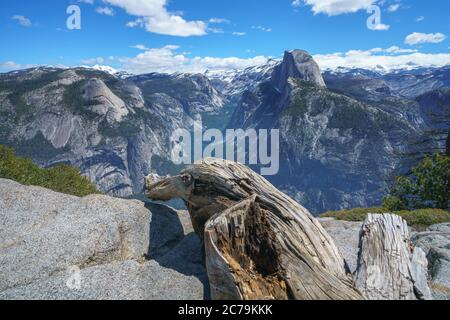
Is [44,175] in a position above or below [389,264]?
below

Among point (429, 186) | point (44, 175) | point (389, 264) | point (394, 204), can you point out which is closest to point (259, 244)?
point (389, 264)

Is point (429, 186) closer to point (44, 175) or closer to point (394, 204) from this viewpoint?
point (394, 204)

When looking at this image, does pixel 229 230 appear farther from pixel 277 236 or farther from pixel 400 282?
pixel 400 282

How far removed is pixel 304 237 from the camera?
447 inches

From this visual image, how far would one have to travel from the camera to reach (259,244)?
1109 centimetres

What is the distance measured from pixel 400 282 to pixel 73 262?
31.4 ft

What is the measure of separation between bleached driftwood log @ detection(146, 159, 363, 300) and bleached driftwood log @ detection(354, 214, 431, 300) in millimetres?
541

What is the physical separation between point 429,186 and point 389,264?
30070mm

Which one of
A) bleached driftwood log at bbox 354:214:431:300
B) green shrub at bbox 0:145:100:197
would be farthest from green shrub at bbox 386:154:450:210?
green shrub at bbox 0:145:100:197

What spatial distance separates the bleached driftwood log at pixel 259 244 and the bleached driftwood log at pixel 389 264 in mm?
541

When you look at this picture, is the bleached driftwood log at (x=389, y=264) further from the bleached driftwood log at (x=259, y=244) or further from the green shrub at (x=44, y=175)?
the green shrub at (x=44, y=175)

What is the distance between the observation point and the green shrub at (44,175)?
31.8 metres

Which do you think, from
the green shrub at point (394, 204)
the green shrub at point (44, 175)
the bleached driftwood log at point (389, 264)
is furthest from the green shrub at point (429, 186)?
the green shrub at point (44, 175)
